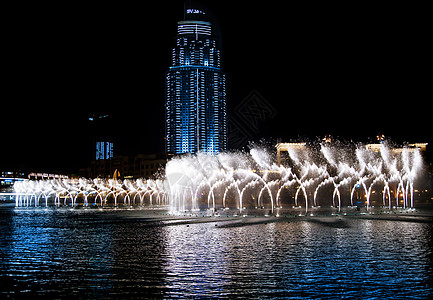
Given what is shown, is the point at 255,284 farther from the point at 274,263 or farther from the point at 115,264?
the point at 115,264

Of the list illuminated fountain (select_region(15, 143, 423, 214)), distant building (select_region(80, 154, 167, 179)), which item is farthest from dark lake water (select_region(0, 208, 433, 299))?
distant building (select_region(80, 154, 167, 179))

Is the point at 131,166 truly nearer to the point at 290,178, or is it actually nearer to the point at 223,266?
the point at 290,178

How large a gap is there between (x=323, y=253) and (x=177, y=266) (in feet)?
20.1

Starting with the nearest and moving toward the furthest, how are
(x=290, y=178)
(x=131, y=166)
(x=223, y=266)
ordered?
(x=223, y=266) < (x=290, y=178) < (x=131, y=166)

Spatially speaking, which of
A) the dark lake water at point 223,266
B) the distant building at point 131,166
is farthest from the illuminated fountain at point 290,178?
the dark lake water at point 223,266

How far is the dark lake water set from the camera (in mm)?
12039

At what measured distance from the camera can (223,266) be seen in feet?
50.6

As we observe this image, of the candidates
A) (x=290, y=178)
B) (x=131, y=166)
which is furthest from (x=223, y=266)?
(x=131, y=166)

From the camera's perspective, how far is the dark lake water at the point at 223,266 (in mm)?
12039

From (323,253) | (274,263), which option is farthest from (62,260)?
(323,253)

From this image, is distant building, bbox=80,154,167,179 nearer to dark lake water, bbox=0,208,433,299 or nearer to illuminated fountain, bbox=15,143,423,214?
illuminated fountain, bbox=15,143,423,214

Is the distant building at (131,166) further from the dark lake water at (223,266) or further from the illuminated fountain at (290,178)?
the dark lake water at (223,266)

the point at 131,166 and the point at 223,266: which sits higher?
the point at 131,166

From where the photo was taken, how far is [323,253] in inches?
707
